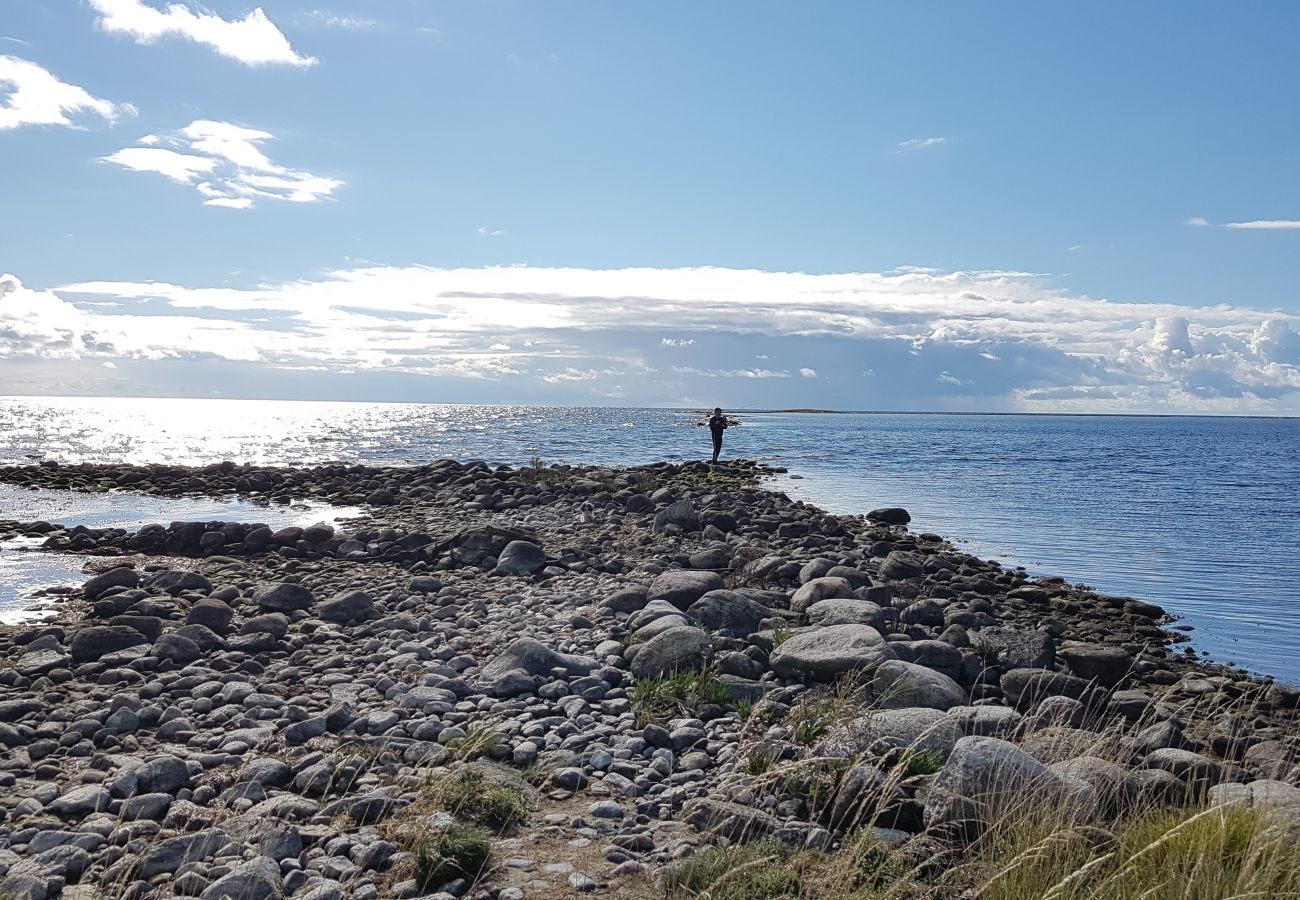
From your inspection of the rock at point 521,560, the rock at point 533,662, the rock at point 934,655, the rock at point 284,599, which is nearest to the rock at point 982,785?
the rock at point 934,655

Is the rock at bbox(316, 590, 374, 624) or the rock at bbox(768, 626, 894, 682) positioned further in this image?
the rock at bbox(316, 590, 374, 624)

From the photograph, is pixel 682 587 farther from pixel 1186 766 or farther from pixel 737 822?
pixel 1186 766

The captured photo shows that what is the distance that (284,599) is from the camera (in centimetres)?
1303

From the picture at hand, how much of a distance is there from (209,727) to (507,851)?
396 centimetres

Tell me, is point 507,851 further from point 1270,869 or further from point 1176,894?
point 1270,869

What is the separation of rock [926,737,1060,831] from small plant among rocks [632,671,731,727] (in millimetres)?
2926

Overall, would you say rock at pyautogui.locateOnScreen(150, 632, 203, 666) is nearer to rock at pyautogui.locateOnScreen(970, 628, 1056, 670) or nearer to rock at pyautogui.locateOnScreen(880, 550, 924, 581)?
rock at pyautogui.locateOnScreen(970, 628, 1056, 670)

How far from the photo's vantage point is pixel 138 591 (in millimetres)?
13531

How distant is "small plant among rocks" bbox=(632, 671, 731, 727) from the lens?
8508mm

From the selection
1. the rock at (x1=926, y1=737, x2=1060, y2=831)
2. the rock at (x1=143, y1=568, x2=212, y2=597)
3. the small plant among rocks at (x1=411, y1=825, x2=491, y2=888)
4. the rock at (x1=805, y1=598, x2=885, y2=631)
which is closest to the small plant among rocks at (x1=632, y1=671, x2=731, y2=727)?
the small plant among rocks at (x1=411, y1=825, x2=491, y2=888)

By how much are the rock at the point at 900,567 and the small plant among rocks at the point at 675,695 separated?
9231 millimetres

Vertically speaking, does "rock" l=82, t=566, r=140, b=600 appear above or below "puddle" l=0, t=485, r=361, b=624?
above

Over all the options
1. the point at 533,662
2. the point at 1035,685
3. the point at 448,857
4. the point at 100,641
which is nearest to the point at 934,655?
the point at 1035,685

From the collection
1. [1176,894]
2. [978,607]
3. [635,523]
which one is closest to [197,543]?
[635,523]
